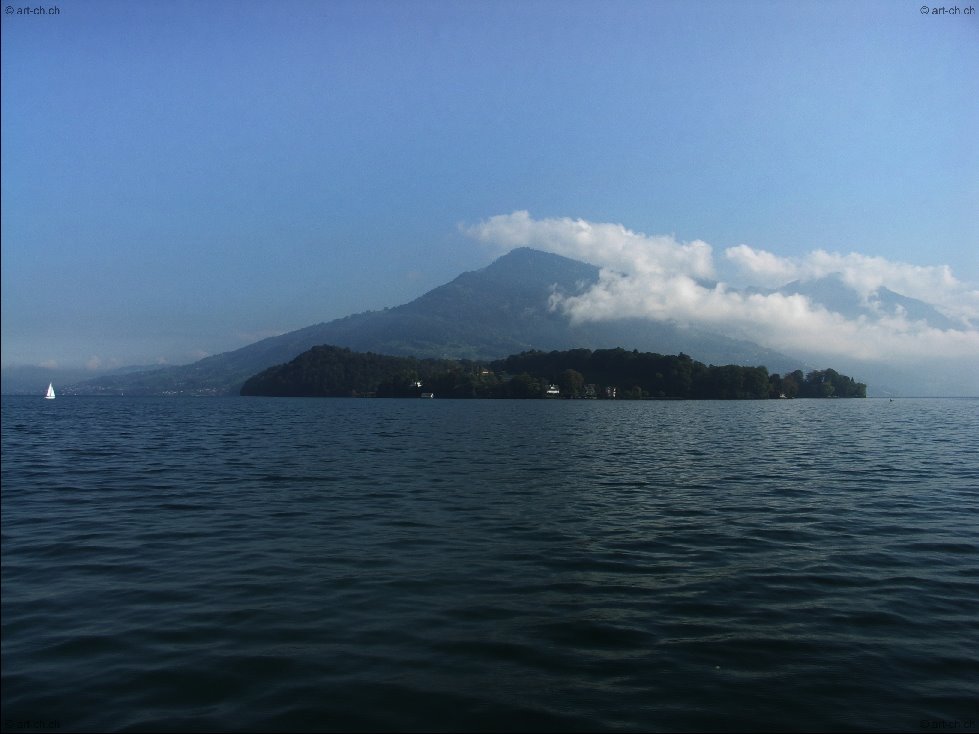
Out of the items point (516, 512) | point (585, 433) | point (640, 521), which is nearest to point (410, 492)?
point (516, 512)

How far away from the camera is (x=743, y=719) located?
25.0 feet

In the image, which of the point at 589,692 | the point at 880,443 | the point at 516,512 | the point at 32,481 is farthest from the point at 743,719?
the point at 880,443

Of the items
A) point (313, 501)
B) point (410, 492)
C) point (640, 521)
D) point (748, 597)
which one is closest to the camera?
point (748, 597)

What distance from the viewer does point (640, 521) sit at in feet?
61.2

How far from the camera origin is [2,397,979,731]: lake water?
7852mm

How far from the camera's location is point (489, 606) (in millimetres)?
11312

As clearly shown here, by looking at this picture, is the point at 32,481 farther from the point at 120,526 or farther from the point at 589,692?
the point at 589,692

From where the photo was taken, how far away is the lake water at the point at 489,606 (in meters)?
7.85

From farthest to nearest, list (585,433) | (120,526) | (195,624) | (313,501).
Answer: (585,433), (313,501), (120,526), (195,624)

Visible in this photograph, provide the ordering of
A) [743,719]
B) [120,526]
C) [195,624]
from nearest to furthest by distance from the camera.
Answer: [743,719], [195,624], [120,526]

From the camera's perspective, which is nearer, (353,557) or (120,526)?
(353,557)

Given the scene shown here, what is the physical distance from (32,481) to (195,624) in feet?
68.7

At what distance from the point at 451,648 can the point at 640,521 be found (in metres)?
10.4

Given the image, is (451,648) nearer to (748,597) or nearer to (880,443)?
(748,597)
